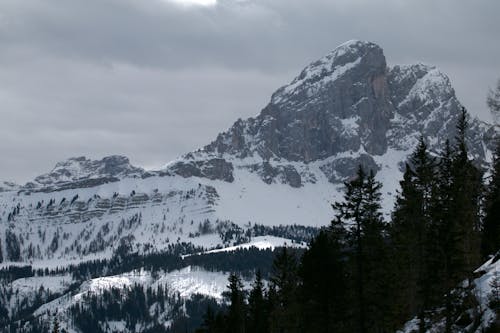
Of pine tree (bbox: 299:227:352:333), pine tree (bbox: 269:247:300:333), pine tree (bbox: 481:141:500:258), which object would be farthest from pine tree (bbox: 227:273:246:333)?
pine tree (bbox: 299:227:352:333)

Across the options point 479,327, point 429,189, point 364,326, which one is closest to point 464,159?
point 429,189

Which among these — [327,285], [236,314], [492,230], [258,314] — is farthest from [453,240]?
[236,314]

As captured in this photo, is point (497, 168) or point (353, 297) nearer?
point (353, 297)

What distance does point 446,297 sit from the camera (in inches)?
2019

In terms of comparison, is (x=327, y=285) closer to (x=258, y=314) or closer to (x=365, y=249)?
(x=365, y=249)

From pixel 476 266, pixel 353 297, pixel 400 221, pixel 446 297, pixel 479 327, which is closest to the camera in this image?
pixel 479 327

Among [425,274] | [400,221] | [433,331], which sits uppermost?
[400,221]

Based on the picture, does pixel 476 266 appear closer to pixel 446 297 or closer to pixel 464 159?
pixel 464 159

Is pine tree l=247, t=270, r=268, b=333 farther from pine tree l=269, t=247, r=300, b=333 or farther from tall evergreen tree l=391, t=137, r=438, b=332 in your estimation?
tall evergreen tree l=391, t=137, r=438, b=332

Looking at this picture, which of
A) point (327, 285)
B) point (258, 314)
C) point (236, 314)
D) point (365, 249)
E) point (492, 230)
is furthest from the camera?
point (258, 314)

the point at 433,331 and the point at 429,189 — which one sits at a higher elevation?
the point at 429,189

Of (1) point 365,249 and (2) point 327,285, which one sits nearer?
(1) point 365,249

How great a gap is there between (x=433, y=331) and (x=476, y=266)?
1192 cm

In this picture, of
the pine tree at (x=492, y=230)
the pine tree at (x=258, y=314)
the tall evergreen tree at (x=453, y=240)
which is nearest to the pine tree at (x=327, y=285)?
the tall evergreen tree at (x=453, y=240)
